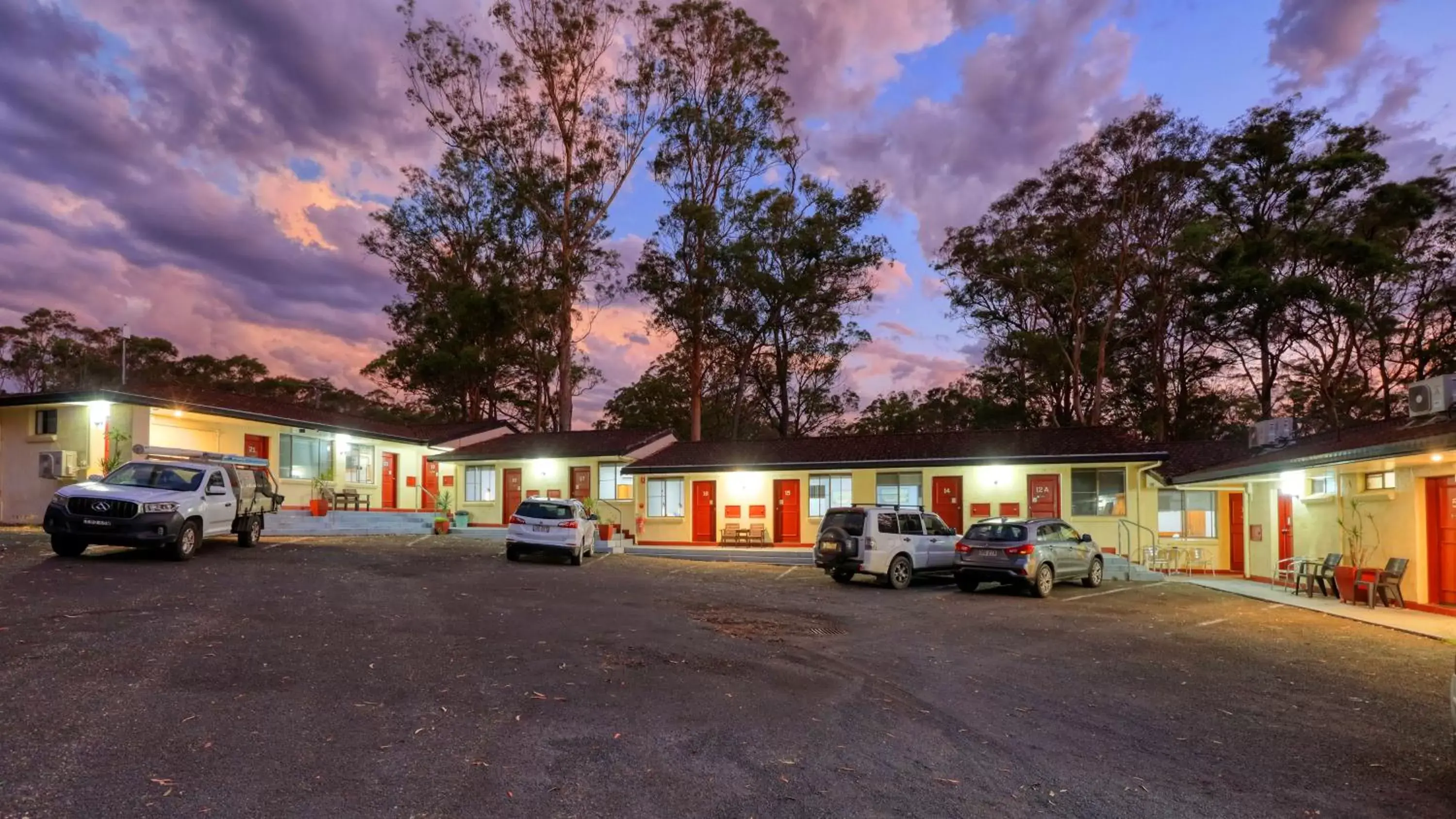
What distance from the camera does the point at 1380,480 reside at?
15203 mm

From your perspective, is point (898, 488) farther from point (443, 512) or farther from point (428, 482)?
point (428, 482)

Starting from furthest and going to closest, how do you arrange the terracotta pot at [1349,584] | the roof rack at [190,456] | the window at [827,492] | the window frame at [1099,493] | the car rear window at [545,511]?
the window at [827,492]
the window frame at [1099,493]
the roof rack at [190,456]
the car rear window at [545,511]
the terracotta pot at [1349,584]

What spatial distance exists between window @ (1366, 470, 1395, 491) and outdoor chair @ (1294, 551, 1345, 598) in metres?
1.41

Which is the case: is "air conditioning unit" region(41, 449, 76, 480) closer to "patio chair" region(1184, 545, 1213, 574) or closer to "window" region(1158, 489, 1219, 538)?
"window" region(1158, 489, 1219, 538)

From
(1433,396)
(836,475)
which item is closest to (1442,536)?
(1433,396)

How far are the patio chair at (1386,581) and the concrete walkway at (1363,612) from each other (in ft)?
0.69

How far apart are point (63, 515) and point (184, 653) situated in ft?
27.3

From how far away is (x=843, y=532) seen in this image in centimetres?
1714

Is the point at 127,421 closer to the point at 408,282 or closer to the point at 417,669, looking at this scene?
the point at 417,669

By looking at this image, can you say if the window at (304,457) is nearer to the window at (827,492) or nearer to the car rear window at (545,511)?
the car rear window at (545,511)

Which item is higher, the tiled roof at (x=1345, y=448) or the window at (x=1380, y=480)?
the tiled roof at (x=1345, y=448)

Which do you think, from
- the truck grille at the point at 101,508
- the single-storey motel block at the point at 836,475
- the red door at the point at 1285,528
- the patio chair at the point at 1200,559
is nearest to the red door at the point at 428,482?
the single-storey motel block at the point at 836,475

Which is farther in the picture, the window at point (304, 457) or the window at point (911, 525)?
the window at point (304, 457)

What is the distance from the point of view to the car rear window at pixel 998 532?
16.1m
